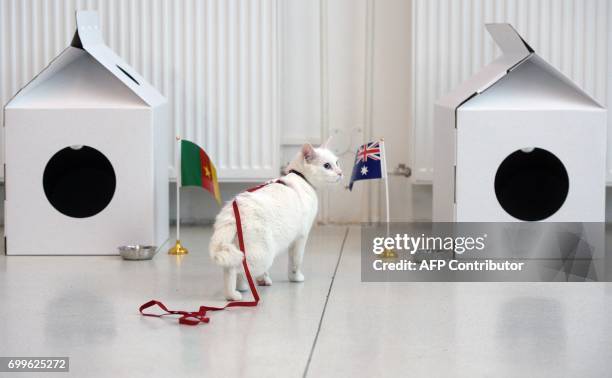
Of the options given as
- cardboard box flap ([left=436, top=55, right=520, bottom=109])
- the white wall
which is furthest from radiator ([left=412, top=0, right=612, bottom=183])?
cardboard box flap ([left=436, top=55, right=520, bottom=109])

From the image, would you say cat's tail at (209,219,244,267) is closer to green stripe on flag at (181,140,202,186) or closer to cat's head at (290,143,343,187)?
cat's head at (290,143,343,187)

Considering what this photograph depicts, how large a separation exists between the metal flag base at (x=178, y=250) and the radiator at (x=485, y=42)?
3.79 feet

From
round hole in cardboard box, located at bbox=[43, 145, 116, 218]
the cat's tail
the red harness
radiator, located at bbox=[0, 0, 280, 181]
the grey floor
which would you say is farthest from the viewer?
radiator, located at bbox=[0, 0, 280, 181]

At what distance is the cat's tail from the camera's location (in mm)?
2791

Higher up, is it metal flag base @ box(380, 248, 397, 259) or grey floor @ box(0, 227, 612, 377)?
metal flag base @ box(380, 248, 397, 259)

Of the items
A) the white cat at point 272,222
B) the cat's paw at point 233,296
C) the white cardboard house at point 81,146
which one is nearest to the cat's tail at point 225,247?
the white cat at point 272,222

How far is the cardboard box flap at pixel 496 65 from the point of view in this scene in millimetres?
3633

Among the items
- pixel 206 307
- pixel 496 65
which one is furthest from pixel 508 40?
pixel 206 307

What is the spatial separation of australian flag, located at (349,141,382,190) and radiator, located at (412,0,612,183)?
68cm

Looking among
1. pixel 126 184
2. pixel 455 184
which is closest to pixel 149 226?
pixel 126 184

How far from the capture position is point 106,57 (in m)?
3.92

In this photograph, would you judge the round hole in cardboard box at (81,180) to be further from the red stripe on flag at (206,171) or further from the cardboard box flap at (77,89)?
the red stripe on flag at (206,171)

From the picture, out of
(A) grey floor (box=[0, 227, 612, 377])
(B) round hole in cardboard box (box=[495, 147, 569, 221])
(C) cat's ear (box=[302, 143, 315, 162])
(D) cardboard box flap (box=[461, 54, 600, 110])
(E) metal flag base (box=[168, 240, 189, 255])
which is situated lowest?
(A) grey floor (box=[0, 227, 612, 377])

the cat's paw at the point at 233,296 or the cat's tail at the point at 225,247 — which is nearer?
the cat's tail at the point at 225,247
